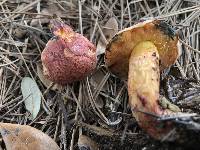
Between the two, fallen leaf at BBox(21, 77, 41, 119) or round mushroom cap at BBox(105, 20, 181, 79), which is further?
fallen leaf at BBox(21, 77, 41, 119)

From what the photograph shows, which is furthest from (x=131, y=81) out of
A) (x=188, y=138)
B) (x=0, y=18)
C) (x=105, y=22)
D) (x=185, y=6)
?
(x=0, y=18)

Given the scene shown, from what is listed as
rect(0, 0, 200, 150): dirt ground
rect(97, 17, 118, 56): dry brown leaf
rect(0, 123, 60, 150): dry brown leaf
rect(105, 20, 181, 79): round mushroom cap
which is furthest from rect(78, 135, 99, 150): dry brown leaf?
rect(97, 17, 118, 56): dry brown leaf

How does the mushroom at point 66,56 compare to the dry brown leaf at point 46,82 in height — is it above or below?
above

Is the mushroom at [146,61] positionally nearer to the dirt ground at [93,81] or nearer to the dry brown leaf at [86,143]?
the dirt ground at [93,81]

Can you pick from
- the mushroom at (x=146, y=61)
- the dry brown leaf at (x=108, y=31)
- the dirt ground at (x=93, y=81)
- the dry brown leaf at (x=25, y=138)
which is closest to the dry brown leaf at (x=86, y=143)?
the dirt ground at (x=93, y=81)

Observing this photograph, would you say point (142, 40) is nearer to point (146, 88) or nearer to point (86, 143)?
point (146, 88)

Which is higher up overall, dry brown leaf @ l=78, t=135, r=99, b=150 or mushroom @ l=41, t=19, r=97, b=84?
mushroom @ l=41, t=19, r=97, b=84

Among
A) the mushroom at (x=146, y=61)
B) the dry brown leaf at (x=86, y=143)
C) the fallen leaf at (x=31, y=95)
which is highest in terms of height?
the mushroom at (x=146, y=61)

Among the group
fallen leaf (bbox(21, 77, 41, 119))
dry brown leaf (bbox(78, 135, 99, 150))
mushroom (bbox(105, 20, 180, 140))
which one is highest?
mushroom (bbox(105, 20, 180, 140))

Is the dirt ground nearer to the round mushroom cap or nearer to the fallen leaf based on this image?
the fallen leaf
